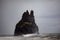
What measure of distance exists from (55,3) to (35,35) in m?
0.54

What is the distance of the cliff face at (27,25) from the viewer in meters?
2.05

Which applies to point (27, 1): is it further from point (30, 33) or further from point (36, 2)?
point (30, 33)

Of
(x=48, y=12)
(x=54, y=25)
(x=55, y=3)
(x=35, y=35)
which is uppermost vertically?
(x=55, y=3)

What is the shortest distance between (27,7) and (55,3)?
40cm

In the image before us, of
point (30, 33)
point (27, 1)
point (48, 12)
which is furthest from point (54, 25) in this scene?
point (27, 1)

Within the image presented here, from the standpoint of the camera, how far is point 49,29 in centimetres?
204

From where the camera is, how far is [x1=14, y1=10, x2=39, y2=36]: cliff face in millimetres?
2051

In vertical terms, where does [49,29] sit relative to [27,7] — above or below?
below

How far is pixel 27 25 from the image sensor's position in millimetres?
2061

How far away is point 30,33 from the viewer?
2043 millimetres

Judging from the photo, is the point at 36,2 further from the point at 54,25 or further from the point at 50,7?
the point at 54,25

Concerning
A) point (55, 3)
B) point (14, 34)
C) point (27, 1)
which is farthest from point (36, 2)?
point (14, 34)

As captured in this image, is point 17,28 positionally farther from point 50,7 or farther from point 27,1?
point 50,7

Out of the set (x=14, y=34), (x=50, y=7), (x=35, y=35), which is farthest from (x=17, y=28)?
(x=50, y=7)
